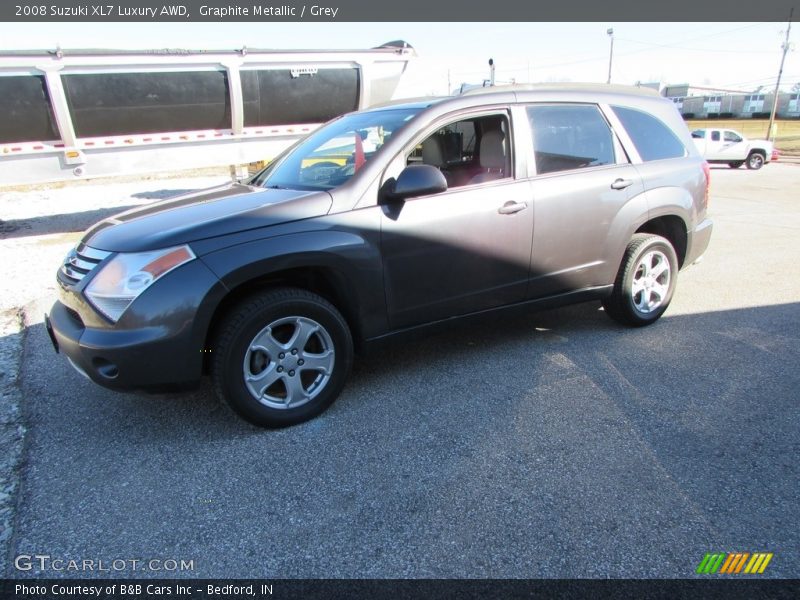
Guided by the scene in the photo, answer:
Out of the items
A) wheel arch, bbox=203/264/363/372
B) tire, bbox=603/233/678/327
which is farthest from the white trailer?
tire, bbox=603/233/678/327

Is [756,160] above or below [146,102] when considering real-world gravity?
below

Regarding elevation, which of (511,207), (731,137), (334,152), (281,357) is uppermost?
(334,152)

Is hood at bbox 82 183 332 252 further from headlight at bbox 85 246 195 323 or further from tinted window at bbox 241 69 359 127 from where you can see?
tinted window at bbox 241 69 359 127

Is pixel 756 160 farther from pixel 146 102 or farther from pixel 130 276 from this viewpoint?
pixel 130 276

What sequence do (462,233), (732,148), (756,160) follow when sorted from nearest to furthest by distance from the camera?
(462,233) < (756,160) < (732,148)

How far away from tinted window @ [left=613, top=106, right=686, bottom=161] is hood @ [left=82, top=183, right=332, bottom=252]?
2565mm

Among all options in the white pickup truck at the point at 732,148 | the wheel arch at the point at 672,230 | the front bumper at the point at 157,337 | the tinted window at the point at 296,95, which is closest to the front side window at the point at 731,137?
the white pickup truck at the point at 732,148

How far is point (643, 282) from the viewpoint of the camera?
171 inches

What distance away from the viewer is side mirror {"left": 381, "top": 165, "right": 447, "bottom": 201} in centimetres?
313

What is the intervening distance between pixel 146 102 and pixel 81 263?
6931 millimetres

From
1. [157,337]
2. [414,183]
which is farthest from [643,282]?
[157,337]

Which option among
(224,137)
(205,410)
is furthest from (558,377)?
(224,137)

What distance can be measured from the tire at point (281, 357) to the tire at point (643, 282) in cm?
230

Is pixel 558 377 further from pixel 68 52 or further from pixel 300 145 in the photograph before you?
pixel 68 52
